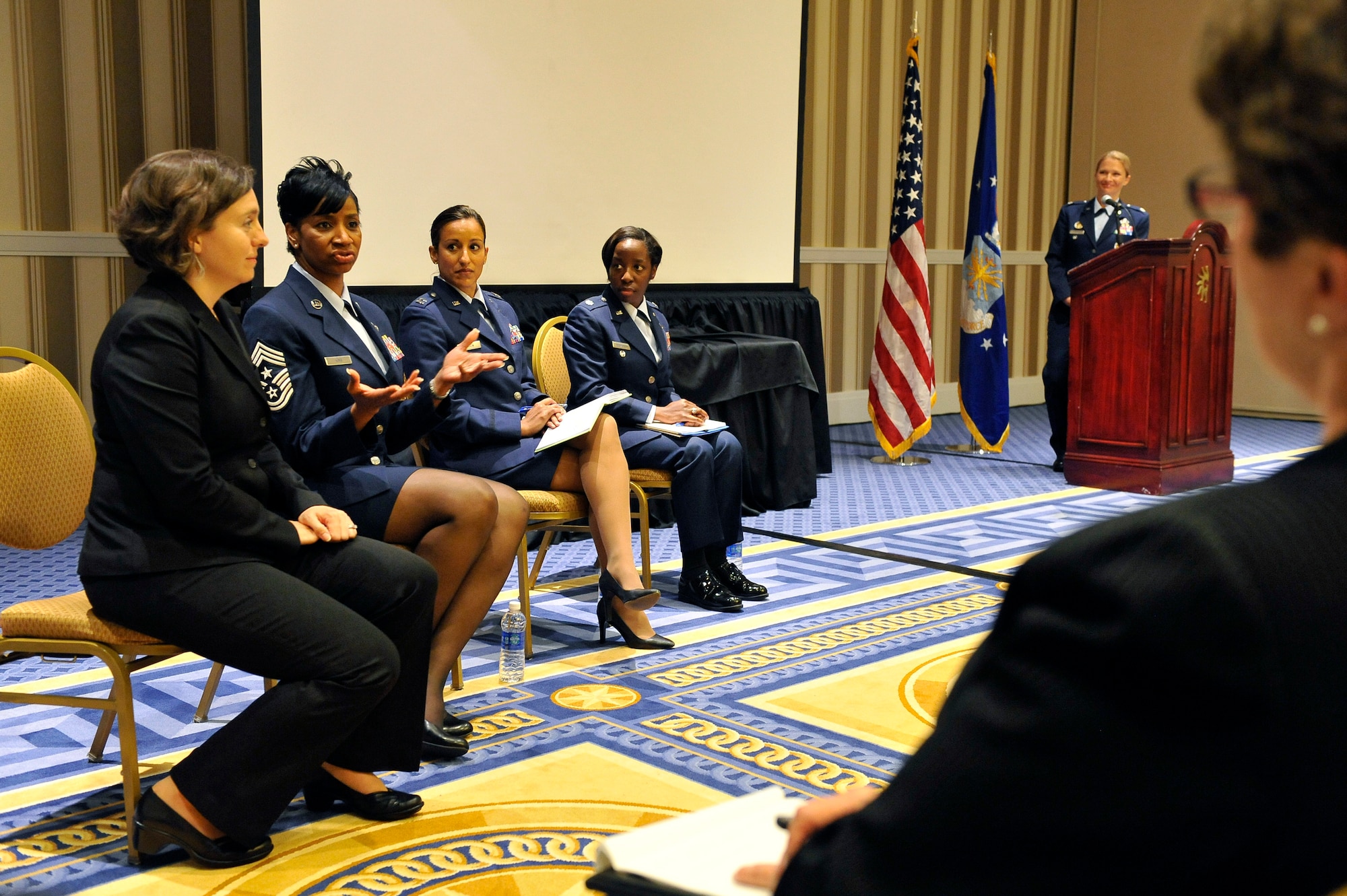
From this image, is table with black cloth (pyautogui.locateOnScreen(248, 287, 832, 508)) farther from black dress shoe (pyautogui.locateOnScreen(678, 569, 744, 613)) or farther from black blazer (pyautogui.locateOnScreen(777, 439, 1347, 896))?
black blazer (pyautogui.locateOnScreen(777, 439, 1347, 896))

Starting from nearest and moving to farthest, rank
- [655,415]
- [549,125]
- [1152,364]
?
[655,415], [549,125], [1152,364]

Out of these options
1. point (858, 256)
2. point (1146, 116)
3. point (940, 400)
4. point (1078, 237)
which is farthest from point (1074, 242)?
point (1146, 116)

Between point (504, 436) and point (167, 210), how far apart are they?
141 cm

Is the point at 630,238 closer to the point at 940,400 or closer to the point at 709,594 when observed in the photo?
the point at 709,594

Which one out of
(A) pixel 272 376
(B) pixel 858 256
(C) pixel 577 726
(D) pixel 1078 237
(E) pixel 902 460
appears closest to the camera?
(A) pixel 272 376

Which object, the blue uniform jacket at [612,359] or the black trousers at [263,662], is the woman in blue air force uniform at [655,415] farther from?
the black trousers at [263,662]

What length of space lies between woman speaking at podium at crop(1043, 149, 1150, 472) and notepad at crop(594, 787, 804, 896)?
587 cm

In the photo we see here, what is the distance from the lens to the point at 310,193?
285 cm

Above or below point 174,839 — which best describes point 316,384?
above

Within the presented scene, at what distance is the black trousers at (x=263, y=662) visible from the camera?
86.3 inches

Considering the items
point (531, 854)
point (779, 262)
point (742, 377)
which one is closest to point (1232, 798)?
point (531, 854)

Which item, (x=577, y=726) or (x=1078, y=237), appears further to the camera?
(x=1078, y=237)

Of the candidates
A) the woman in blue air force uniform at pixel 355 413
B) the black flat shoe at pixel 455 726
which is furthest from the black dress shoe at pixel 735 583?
the black flat shoe at pixel 455 726

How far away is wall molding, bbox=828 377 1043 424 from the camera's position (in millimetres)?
8922
